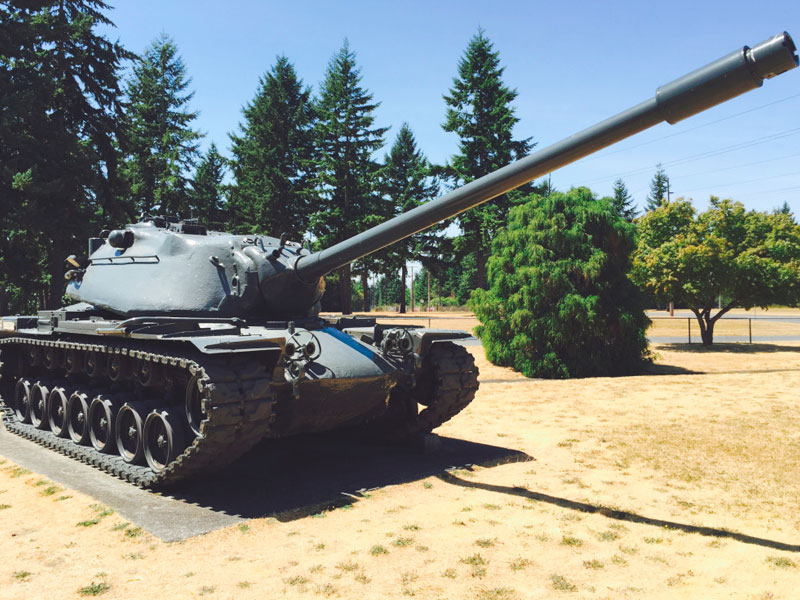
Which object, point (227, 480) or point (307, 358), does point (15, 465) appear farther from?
point (307, 358)

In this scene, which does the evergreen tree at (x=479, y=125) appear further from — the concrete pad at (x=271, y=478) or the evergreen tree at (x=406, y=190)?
the concrete pad at (x=271, y=478)

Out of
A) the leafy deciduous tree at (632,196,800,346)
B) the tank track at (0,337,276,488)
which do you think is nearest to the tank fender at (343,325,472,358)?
the tank track at (0,337,276,488)

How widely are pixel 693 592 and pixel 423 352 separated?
4336 mm

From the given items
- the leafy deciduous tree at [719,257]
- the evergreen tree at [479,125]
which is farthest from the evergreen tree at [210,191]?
the leafy deciduous tree at [719,257]

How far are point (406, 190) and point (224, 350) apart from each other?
42.4 m

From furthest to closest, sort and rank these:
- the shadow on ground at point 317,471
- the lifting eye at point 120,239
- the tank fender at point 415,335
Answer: the lifting eye at point 120,239, the tank fender at point 415,335, the shadow on ground at point 317,471

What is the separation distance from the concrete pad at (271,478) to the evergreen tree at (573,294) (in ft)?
27.7

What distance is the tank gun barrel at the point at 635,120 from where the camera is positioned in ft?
13.4

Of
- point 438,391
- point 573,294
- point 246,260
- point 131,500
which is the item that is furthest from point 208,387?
point 573,294

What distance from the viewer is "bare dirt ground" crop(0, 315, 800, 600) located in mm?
4598

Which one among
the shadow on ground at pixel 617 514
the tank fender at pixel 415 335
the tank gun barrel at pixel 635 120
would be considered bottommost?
the shadow on ground at pixel 617 514

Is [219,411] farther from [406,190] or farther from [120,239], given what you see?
[406,190]

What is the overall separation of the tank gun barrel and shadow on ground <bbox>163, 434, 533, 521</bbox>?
270 cm

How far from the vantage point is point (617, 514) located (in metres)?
6.18
